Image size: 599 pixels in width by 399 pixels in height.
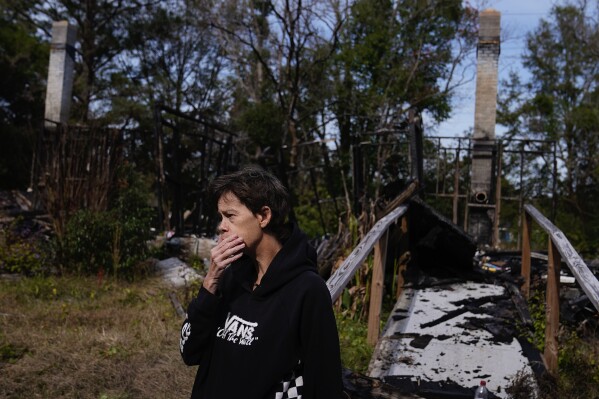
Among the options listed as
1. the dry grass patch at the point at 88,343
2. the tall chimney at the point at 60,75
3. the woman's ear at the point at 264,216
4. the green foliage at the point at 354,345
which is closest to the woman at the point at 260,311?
the woman's ear at the point at 264,216

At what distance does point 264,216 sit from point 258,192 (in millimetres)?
81

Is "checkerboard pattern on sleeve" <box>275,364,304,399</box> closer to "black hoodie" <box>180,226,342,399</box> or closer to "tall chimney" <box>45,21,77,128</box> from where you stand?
"black hoodie" <box>180,226,342,399</box>

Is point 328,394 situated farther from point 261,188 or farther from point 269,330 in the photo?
point 261,188

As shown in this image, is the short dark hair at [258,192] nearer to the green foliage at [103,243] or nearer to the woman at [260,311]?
the woman at [260,311]

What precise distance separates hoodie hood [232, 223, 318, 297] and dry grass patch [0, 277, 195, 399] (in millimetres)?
2360

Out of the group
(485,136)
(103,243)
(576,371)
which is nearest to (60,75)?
(103,243)

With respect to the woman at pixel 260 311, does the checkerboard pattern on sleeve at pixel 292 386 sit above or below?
below

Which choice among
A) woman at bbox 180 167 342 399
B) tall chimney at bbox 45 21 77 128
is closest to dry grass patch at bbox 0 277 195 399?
woman at bbox 180 167 342 399

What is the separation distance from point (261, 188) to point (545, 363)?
3.28 metres

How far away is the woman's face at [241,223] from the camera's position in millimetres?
1902

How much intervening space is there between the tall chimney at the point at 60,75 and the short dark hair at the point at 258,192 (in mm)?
14519

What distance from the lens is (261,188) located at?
1.92 m

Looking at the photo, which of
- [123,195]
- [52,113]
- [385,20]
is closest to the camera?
[123,195]

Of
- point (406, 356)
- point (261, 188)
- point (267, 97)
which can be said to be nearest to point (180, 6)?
point (267, 97)
